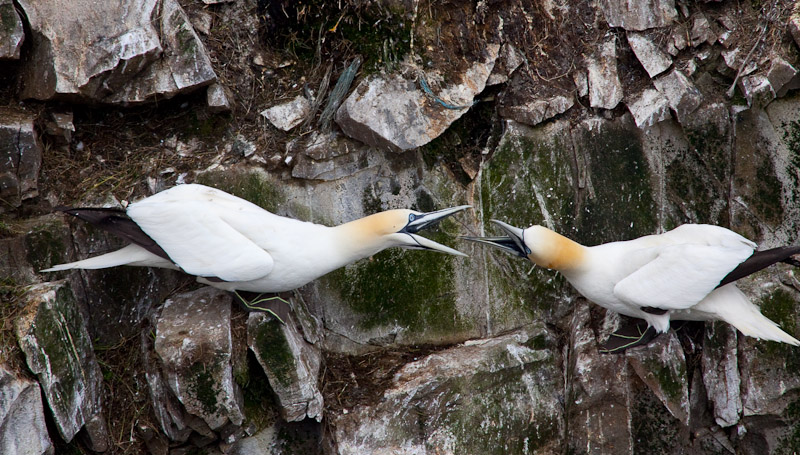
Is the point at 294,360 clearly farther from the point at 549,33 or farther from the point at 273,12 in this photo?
the point at 549,33

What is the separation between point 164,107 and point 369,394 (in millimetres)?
2413

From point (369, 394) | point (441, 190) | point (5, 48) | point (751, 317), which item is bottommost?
point (369, 394)

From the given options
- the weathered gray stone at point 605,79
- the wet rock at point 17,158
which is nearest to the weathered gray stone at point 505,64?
the weathered gray stone at point 605,79

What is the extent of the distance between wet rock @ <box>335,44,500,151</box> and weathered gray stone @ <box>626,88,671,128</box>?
1.19 m

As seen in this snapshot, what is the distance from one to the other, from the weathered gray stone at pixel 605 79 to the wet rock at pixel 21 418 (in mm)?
4085

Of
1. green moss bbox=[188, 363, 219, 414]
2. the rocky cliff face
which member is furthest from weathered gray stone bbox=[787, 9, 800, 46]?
green moss bbox=[188, 363, 219, 414]

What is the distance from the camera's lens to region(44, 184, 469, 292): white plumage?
4.18 m

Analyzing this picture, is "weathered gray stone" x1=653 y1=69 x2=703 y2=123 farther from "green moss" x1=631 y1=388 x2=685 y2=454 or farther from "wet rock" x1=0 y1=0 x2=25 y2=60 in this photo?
"wet rock" x1=0 y1=0 x2=25 y2=60

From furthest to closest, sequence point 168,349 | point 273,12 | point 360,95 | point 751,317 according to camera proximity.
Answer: point 273,12
point 360,95
point 751,317
point 168,349

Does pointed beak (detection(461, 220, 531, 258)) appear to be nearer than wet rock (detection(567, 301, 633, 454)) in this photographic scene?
Yes

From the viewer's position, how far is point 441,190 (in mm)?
5172

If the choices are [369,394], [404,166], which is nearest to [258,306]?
[369,394]

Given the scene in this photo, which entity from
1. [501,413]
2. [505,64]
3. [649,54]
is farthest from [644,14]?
[501,413]

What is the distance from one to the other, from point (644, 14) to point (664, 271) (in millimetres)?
2111
